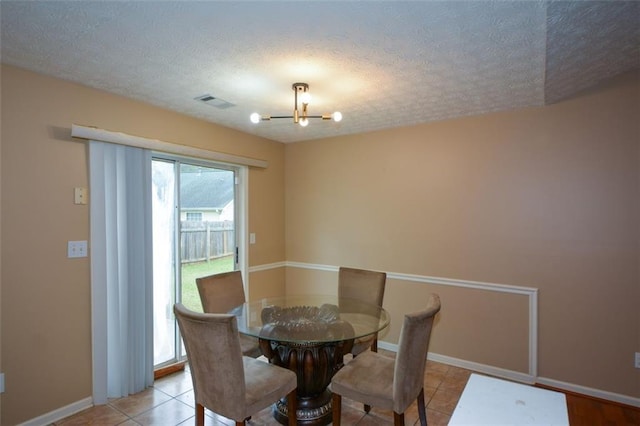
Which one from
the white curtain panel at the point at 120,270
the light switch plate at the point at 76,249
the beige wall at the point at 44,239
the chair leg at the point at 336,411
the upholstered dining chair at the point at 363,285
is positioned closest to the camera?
the chair leg at the point at 336,411

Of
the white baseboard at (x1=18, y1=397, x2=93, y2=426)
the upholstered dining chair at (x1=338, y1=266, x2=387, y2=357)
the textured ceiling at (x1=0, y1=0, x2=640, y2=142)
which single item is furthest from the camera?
the upholstered dining chair at (x1=338, y1=266, x2=387, y2=357)

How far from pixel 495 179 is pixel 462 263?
2.74ft

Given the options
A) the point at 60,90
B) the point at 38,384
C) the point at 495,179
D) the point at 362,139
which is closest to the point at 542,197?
the point at 495,179

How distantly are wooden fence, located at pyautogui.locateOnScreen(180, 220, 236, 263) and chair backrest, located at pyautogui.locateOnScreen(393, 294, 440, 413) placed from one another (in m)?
2.31

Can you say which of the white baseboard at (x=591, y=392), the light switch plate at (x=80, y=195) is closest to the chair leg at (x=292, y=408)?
the light switch plate at (x=80, y=195)

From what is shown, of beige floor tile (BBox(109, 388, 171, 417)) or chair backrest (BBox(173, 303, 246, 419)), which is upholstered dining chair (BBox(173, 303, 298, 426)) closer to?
chair backrest (BBox(173, 303, 246, 419))

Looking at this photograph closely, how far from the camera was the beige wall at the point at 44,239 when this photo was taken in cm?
216

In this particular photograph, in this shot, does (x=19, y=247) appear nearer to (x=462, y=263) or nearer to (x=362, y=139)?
(x=362, y=139)

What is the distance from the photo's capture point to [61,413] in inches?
93.4

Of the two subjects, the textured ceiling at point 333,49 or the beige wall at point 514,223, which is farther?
the beige wall at point 514,223

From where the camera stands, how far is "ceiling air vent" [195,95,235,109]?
268cm

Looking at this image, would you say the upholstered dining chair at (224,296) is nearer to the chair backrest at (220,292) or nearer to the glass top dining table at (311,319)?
the chair backrest at (220,292)

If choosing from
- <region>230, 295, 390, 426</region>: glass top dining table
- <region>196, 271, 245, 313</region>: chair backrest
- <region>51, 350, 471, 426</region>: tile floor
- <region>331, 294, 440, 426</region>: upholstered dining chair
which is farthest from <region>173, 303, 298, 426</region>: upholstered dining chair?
<region>196, 271, 245, 313</region>: chair backrest

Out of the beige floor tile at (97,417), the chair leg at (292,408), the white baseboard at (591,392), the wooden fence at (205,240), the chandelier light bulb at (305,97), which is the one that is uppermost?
the chandelier light bulb at (305,97)
